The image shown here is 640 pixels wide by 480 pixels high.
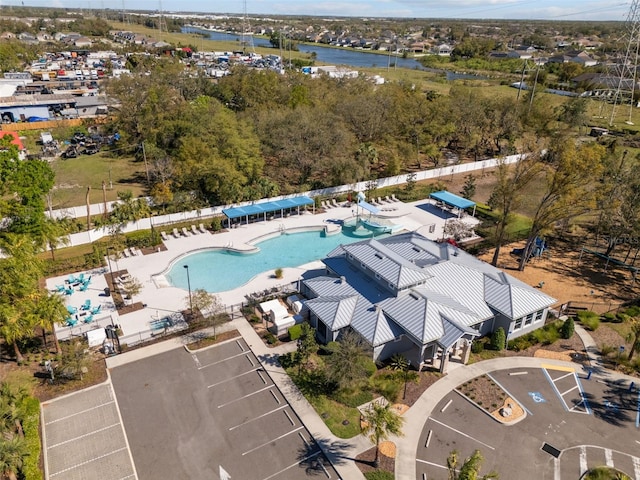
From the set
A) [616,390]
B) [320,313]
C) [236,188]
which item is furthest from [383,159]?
[616,390]

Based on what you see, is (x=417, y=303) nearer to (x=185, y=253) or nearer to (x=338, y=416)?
(x=338, y=416)

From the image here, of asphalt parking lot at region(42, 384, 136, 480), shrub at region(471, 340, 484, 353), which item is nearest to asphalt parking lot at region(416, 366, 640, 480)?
shrub at region(471, 340, 484, 353)

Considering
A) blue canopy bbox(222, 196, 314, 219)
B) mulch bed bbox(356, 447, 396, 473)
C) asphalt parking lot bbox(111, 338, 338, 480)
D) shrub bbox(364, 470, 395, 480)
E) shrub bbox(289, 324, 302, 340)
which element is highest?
blue canopy bbox(222, 196, 314, 219)

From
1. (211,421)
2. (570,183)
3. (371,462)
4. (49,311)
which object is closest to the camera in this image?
(371,462)

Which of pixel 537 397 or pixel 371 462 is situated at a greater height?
pixel 371 462

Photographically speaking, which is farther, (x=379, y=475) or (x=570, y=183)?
(x=570, y=183)

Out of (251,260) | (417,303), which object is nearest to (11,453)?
(417,303)

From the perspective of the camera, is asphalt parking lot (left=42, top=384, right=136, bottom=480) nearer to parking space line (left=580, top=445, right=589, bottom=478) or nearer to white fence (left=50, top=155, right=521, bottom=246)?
white fence (left=50, top=155, right=521, bottom=246)

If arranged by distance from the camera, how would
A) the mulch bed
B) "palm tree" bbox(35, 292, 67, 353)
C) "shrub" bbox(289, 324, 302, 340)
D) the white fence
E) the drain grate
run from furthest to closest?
A: 1. the white fence
2. "shrub" bbox(289, 324, 302, 340)
3. "palm tree" bbox(35, 292, 67, 353)
4. the drain grate
5. the mulch bed
